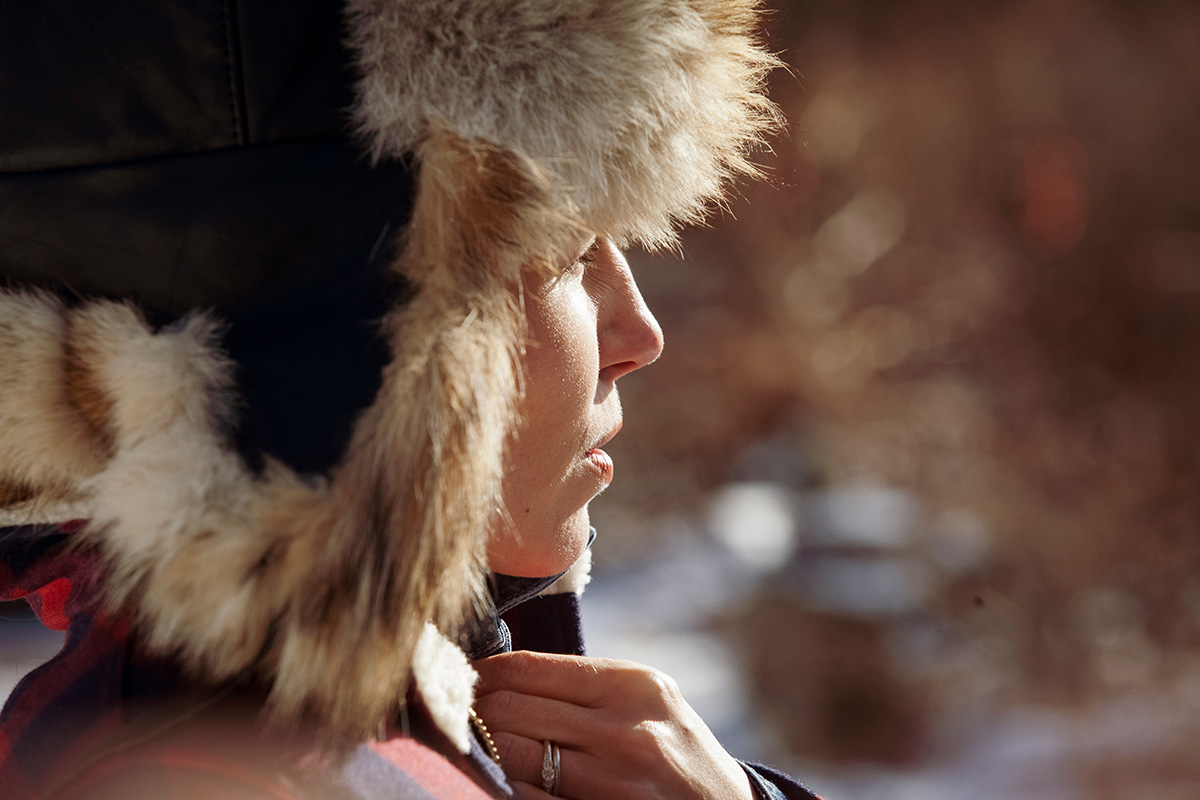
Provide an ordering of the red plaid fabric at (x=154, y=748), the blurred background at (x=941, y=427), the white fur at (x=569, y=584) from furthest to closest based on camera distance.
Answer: the blurred background at (x=941, y=427) < the white fur at (x=569, y=584) < the red plaid fabric at (x=154, y=748)

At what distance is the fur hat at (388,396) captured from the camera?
0.69m

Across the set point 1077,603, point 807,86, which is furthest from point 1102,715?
point 807,86

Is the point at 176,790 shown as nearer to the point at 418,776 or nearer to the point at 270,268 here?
the point at 418,776

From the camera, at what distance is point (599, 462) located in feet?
3.18

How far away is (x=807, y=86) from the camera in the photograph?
20.3ft

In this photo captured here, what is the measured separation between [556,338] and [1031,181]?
20.2 feet

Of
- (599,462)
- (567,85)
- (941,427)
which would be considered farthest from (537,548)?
(941,427)

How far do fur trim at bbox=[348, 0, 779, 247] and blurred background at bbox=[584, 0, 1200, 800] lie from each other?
2850 millimetres

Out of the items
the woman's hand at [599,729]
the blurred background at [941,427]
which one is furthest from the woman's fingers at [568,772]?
the blurred background at [941,427]

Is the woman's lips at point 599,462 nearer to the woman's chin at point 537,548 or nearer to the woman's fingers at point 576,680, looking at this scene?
the woman's chin at point 537,548

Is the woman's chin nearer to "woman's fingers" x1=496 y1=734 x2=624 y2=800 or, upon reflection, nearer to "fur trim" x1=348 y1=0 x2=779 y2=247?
"woman's fingers" x1=496 y1=734 x2=624 y2=800

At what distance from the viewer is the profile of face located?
2.84ft

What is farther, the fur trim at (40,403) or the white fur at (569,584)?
the white fur at (569,584)

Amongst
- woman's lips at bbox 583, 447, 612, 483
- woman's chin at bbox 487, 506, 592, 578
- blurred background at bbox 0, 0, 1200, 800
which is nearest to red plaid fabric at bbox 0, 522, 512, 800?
woman's chin at bbox 487, 506, 592, 578
